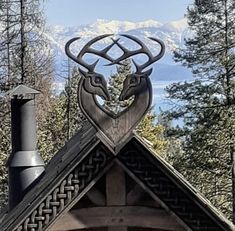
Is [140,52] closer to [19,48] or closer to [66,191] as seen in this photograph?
[66,191]

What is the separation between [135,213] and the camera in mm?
4031

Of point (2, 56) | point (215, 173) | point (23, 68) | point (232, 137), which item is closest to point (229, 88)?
point (232, 137)

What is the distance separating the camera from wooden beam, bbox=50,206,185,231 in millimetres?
4008

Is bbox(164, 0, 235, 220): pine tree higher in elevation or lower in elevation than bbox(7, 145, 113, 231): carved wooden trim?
higher

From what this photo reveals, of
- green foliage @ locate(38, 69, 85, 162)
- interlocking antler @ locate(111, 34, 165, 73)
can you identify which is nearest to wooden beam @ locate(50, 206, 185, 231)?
interlocking antler @ locate(111, 34, 165, 73)

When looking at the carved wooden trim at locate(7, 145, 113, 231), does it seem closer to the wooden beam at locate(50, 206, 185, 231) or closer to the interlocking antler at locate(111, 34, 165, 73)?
the wooden beam at locate(50, 206, 185, 231)

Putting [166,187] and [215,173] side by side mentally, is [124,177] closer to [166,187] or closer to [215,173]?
[166,187]

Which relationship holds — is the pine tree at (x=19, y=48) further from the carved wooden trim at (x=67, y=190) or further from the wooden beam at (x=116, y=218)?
the carved wooden trim at (x=67, y=190)

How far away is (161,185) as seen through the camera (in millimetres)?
3873

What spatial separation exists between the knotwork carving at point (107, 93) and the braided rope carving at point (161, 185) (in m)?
0.13

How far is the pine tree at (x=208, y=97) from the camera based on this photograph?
17562 mm

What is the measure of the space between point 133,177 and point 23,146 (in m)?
3.15

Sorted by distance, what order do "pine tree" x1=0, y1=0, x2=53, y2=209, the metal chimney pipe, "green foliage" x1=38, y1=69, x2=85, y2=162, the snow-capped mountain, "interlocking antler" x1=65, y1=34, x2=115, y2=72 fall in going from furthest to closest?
"green foliage" x1=38, y1=69, x2=85, y2=162 → "pine tree" x1=0, y1=0, x2=53, y2=209 → the metal chimney pipe → the snow-capped mountain → "interlocking antler" x1=65, y1=34, x2=115, y2=72

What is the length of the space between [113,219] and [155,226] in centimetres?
29
